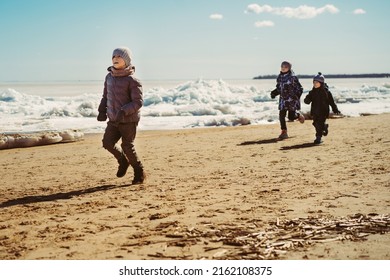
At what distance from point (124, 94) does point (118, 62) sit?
0.37 m

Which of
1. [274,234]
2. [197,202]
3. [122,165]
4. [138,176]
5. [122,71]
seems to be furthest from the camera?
[122,165]

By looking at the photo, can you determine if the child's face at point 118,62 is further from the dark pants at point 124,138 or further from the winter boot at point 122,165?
the winter boot at point 122,165

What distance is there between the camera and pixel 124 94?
4.82 metres

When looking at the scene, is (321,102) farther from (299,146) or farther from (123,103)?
(123,103)

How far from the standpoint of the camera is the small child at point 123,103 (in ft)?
15.5

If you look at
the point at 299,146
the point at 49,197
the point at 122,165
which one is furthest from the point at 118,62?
the point at 299,146

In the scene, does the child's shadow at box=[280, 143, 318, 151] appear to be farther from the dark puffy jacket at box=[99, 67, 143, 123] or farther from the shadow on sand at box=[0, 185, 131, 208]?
the shadow on sand at box=[0, 185, 131, 208]

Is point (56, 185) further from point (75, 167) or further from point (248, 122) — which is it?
point (248, 122)

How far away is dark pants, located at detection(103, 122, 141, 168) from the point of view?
15.9 ft

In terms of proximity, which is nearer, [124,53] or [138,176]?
[124,53]

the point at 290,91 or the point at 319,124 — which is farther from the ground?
the point at 290,91

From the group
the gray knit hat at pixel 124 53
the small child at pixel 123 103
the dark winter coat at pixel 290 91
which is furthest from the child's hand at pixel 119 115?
the dark winter coat at pixel 290 91

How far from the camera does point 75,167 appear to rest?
636 centimetres

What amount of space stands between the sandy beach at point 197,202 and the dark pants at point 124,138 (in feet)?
1.17
